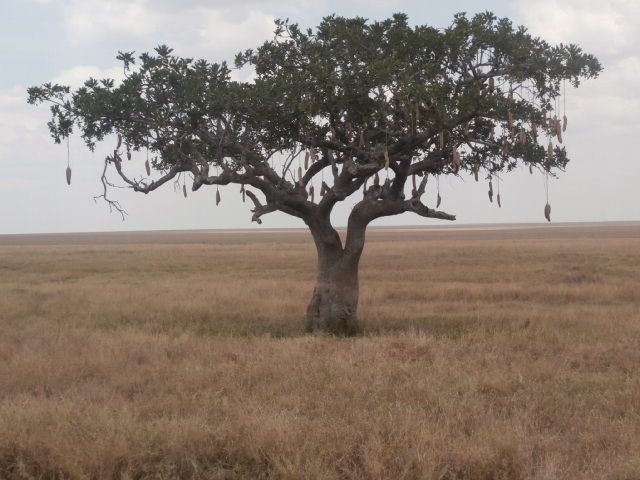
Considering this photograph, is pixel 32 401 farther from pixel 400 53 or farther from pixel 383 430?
pixel 400 53

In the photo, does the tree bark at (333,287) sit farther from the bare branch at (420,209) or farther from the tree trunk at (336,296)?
the bare branch at (420,209)

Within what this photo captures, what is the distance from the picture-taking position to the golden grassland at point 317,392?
22.3ft

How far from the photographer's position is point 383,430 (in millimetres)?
7492

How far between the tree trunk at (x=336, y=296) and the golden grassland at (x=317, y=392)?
1.82 feet

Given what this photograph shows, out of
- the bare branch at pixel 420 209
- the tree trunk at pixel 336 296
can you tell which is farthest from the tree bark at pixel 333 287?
the bare branch at pixel 420 209

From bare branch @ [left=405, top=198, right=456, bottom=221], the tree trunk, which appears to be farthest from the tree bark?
bare branch @ [left=405, top=198, right=456, bottom=221]

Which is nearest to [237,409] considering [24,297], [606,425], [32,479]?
[32,479]

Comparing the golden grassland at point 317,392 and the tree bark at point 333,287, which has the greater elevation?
the tree bark at point 333,287

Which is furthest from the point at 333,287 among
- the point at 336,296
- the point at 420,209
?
the point at 420,209

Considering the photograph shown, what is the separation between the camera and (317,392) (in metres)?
9.34

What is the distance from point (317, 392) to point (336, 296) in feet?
22.9

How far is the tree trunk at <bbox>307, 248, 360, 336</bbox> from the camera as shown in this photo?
16.2m

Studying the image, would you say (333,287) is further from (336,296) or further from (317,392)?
(317,392)

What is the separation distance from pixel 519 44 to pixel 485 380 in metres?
7.54
